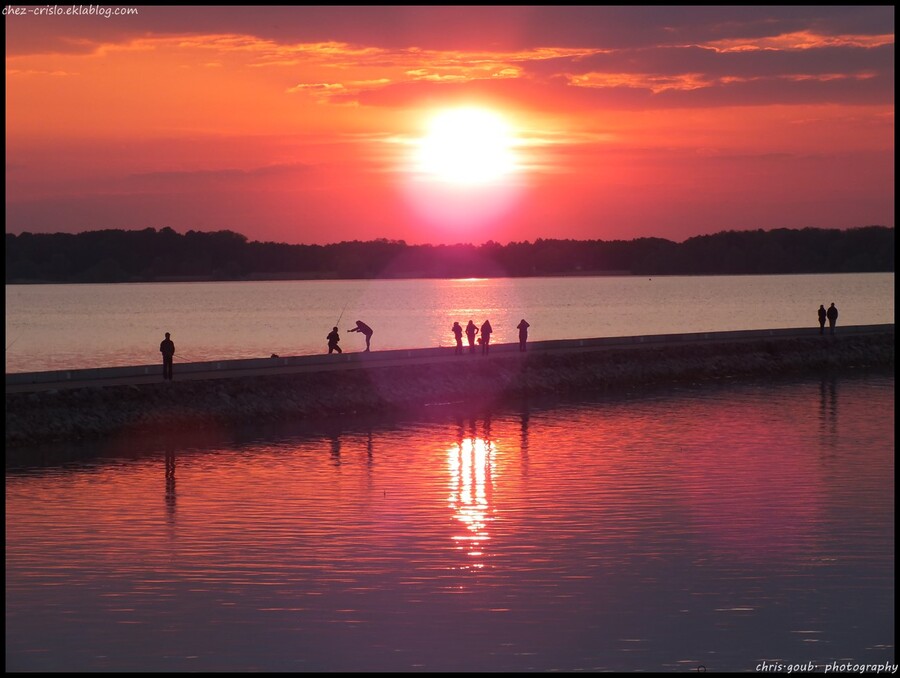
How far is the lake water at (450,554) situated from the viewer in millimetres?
15664

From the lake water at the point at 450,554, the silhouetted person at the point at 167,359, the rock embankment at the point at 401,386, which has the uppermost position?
the silhouetted person at the point at 167,359

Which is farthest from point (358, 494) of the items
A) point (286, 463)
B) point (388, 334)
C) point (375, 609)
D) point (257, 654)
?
point (388, 334)

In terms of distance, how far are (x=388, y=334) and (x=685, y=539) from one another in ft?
367

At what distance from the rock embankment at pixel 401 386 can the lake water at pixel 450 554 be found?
1.67m

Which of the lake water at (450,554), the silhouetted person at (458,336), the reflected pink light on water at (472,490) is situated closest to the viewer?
the lake water at (450,554)

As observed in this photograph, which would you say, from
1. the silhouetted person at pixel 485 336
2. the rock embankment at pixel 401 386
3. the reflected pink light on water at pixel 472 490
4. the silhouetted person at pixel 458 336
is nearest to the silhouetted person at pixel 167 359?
the rock embankment at pixel 401 386

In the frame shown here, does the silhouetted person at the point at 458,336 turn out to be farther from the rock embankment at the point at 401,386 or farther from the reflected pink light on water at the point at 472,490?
the reflected pink light on water at the point at 472,490

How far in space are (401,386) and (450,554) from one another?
1017 inches

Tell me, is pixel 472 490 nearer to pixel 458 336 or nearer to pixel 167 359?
pixel 167 359

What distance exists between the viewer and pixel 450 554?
20.8m

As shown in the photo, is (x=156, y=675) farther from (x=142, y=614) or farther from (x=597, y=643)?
(x=597, y=643)

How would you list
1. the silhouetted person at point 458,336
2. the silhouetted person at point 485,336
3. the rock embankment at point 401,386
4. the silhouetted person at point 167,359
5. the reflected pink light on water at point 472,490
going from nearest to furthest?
the reflected pink light on water at point 472,490
the rock embankment at point 401,386
the silhouetted person at point 167,359
the silhouetted person at point 458,336
the silhouetted person at point 485,336

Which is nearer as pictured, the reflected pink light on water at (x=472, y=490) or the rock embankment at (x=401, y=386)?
the reflected pink light on water at (x=472, y=490)

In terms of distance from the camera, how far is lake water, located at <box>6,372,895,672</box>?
15.7 meters
